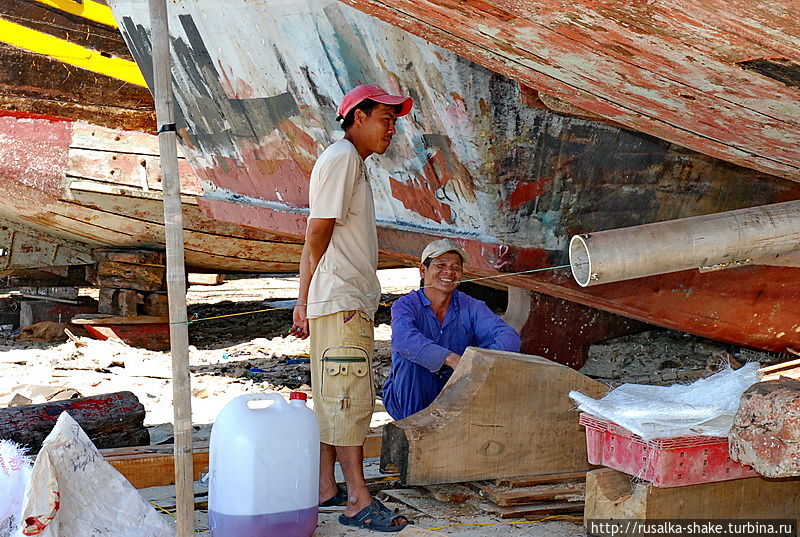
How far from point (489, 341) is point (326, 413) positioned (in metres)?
0.99

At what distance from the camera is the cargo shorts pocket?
3.19 m

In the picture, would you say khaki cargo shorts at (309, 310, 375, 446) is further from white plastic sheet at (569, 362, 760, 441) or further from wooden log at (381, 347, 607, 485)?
white plastic sheet at (569, 362, 760, 441)

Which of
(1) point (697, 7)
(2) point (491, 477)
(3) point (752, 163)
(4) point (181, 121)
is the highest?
(4) point (181, 121)

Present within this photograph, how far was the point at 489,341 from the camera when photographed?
3.94 metres

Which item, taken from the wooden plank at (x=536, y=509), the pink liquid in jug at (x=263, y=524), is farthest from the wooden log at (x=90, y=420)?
the wooden plank at (x=536, y=509)

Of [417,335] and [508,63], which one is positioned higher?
[508,63]

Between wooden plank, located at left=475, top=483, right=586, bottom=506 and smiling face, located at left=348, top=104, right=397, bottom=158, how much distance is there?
127cm

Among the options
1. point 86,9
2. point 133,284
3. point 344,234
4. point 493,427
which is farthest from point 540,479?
point 86,9

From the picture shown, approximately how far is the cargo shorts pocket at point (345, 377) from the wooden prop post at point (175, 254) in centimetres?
59

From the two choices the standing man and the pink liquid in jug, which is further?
the standing man

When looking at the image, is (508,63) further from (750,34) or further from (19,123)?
(19,123)

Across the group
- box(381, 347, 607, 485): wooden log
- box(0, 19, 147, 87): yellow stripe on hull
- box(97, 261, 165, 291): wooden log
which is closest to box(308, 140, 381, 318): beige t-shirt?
box(381, 347, 607, 485): wooden log

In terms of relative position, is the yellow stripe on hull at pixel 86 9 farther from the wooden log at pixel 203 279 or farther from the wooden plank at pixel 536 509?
the wooden plank at pixel 536 509

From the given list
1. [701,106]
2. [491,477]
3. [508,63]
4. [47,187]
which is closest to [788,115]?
[701,106]
